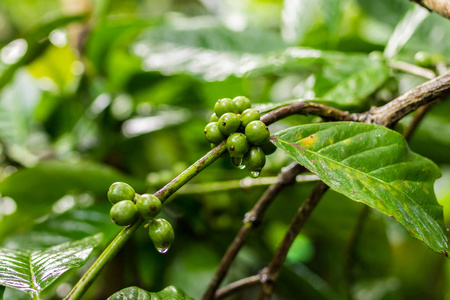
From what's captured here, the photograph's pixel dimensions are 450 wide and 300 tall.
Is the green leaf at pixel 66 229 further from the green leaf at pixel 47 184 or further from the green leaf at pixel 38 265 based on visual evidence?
the green leaf at pixel 38 265

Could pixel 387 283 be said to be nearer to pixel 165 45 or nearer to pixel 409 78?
pixel 409 78

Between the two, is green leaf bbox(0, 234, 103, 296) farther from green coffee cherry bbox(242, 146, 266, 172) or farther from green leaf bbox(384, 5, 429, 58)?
green leaf bbox(384, 5, 429, 58)

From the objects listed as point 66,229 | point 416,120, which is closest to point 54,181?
point 66,229

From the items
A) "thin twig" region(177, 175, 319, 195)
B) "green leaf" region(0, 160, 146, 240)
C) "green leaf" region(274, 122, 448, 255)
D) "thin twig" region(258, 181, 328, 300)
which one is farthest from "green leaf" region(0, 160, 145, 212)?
"green leaf" region(274, 122, 448, 255)

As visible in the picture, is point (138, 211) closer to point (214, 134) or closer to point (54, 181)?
point (214, 134)

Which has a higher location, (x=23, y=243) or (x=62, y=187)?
(x=62, y=187)

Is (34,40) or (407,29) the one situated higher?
(34,40)

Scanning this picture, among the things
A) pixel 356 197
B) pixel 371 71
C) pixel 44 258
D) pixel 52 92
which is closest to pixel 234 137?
pixel 356 197
